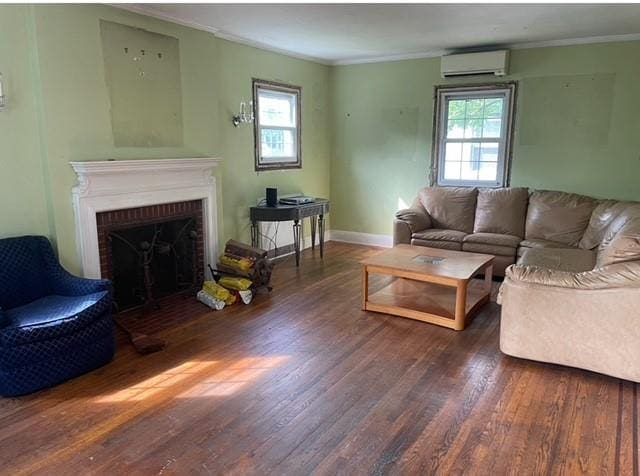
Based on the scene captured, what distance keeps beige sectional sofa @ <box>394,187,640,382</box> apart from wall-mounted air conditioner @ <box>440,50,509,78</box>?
1.34 meters

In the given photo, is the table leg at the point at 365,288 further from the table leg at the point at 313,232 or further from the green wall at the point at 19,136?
the green wall at the point at 19,136

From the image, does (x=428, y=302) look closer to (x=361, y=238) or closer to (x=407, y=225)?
(x=407, y=225)

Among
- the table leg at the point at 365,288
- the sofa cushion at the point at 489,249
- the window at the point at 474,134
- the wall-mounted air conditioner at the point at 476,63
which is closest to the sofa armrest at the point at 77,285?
the table leg at the point at 365,288

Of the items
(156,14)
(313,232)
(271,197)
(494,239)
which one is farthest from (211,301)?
(494,239)

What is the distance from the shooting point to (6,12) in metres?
3.09

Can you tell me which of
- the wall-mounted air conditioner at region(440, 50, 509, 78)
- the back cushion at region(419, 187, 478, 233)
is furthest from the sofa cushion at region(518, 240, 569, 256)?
the wall-mounted air conditioner at region(440, 50, 509, 78)

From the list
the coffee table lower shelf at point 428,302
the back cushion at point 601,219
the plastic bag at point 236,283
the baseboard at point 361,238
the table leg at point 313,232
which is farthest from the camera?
the baseboard at point 361,238

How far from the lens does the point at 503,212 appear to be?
514cm

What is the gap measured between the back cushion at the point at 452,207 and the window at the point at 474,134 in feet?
1.29

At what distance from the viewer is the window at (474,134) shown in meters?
5.50

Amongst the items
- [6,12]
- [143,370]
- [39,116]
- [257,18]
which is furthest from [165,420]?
[257,18]

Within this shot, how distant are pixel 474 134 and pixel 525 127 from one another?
0.57 metres

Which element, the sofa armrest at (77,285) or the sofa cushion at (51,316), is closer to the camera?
the sofa cushion at (51,316)

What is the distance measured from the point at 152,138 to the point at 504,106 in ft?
12.8
